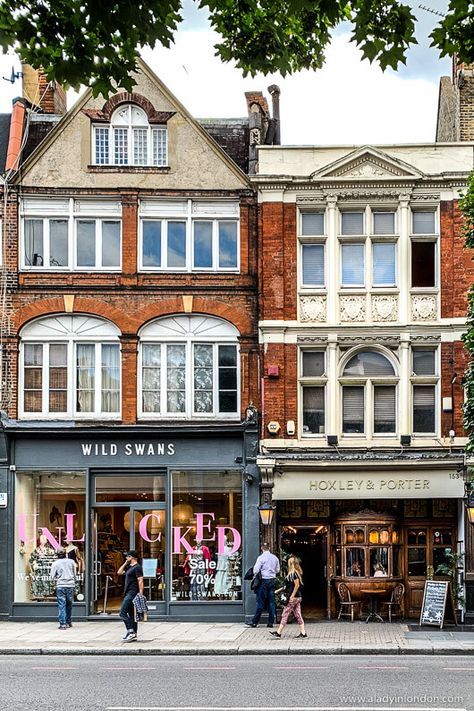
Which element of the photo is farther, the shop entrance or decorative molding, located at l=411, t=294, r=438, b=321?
the shop entrance

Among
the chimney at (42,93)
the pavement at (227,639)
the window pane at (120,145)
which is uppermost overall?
the chimney at (42,93)

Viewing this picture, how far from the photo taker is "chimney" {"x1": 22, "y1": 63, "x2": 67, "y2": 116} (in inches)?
1169

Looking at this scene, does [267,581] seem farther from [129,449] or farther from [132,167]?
[132,167]

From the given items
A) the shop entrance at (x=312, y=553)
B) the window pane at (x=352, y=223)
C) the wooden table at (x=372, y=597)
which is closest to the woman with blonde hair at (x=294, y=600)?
the wooden table at (x=372, y=597)

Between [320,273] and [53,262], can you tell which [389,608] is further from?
[53,262]

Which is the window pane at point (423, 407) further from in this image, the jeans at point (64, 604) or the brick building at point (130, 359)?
the jeans at point (64, 604)

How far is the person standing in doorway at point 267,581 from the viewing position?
2362 centimetres

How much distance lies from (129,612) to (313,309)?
847 cm

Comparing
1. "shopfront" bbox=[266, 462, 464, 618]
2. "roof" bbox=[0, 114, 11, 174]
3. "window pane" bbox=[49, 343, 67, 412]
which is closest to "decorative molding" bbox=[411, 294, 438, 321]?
"shopfront" bbox=[266, 462, 464, 618]

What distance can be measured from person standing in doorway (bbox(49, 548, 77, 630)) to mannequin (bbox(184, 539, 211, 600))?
2995mm

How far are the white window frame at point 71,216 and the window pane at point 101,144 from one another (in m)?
1.03

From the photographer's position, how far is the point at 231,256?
2714 cm

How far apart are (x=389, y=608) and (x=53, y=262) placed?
35.5 ft

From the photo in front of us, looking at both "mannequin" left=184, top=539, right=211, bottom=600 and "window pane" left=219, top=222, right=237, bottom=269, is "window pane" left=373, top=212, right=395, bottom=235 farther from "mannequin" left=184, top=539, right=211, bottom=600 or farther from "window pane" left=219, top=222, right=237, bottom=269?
"mannequin" left=184, top=539, right=211, bottom=600
